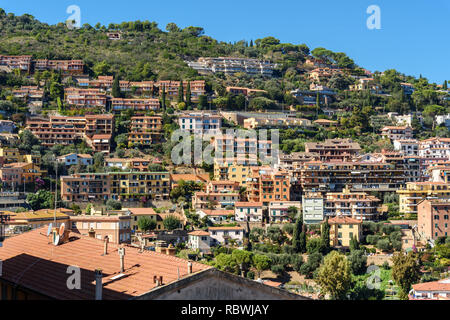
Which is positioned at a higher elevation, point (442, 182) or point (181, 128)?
point (181, 128)

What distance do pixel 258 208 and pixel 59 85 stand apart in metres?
36.8

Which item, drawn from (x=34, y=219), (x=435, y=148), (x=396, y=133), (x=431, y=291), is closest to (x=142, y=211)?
(x=34, y=219)

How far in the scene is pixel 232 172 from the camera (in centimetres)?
5800

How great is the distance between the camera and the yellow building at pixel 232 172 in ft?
189

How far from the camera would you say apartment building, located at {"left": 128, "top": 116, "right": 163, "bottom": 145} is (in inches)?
2566

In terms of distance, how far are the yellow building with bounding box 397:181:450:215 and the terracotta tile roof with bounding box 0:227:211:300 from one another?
38897mm

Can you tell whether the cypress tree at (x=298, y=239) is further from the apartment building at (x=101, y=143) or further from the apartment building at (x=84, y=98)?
the apartment building at (x=84, y=98)

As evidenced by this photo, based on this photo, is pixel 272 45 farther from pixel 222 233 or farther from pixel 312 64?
pixel 222 233

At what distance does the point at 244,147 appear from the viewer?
209 feet

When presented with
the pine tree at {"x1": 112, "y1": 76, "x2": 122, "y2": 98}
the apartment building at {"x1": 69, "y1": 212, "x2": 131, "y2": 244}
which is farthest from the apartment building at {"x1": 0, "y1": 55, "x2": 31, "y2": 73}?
the apartment building at {"x1": 69, "y1": 212, "x2": 131, "y2": 244}

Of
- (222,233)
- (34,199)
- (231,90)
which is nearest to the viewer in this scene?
(222,233)

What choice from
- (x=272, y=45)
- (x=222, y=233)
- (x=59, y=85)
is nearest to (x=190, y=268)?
(x=222, y=233)

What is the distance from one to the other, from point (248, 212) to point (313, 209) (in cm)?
523

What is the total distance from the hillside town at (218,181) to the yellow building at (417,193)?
0.64ft
